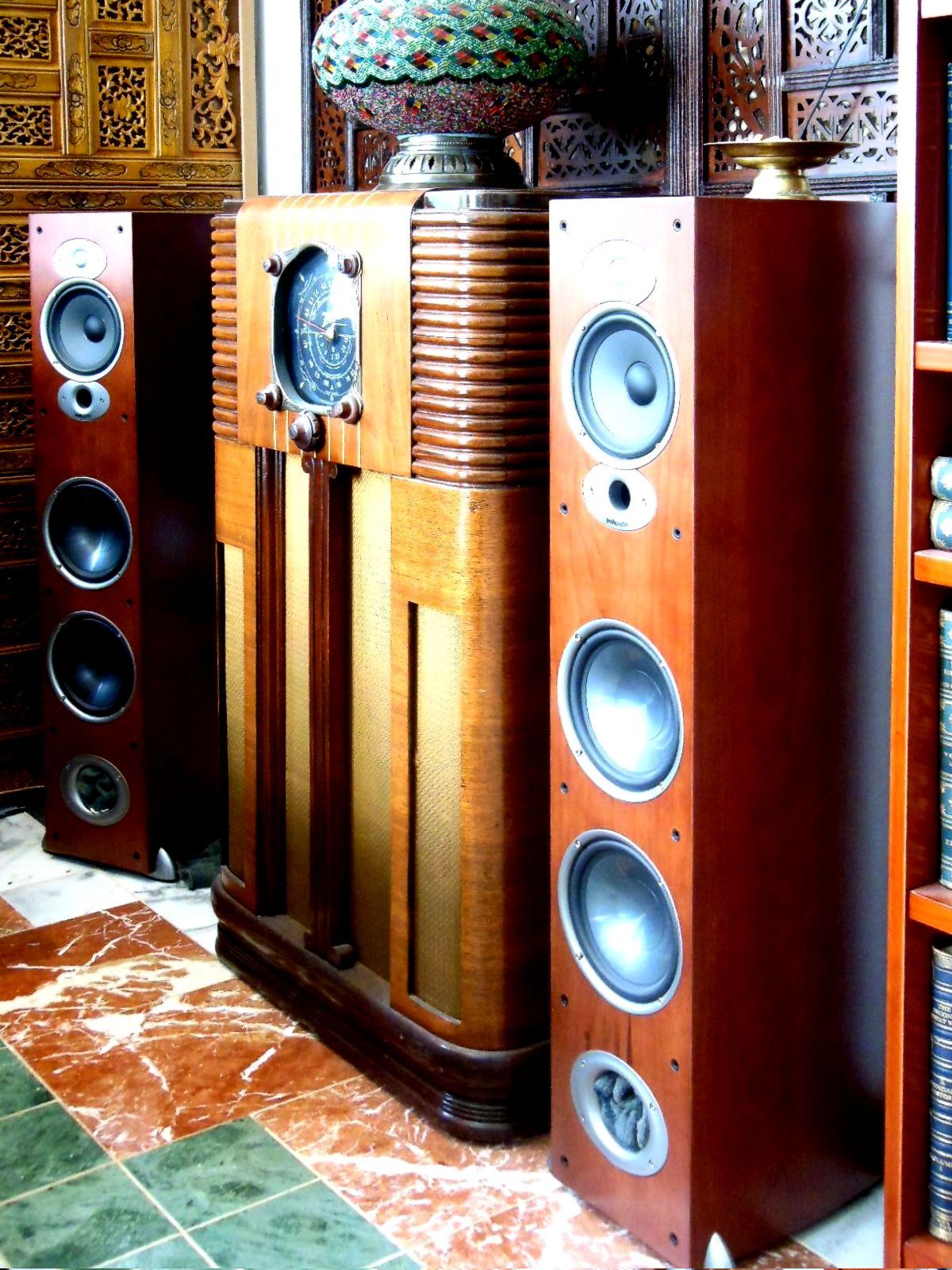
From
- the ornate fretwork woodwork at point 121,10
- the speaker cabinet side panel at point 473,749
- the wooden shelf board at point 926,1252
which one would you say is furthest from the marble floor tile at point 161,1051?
the ornate fretwork woodwork at point 121,10

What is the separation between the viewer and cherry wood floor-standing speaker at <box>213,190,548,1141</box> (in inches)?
83.9

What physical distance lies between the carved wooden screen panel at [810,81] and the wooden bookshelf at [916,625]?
44cm

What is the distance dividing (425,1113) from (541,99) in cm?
148

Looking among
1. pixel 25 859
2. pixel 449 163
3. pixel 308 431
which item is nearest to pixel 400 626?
pixel 308 431

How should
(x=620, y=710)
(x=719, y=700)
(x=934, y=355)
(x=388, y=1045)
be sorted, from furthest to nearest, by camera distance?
(x=388, y=1045)
(x=620, y=710)
(x=719, y=700)
(x=934, y=355)

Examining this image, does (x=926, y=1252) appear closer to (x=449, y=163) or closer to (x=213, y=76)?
(x=449, y=163)

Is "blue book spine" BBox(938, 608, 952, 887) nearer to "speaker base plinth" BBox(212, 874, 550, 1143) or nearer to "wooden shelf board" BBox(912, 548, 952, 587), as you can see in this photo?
"wooden shelf board" BBox(912, 548, 952, 587)

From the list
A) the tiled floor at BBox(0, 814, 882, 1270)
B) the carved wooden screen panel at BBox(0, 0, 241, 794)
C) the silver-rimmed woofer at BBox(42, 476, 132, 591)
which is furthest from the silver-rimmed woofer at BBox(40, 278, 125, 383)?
the tiled floor at BBox(0, 814, 882, 1270)

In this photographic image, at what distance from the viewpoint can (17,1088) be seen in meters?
2.43

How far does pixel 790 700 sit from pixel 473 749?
0.48 meters

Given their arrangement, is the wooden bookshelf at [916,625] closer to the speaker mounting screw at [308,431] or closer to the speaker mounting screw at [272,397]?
the speaker mounting screw at [308,431]

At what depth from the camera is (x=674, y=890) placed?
186 cm

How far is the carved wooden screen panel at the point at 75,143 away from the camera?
334cm

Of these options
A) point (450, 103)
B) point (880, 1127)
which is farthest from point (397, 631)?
point (880, 1127)
